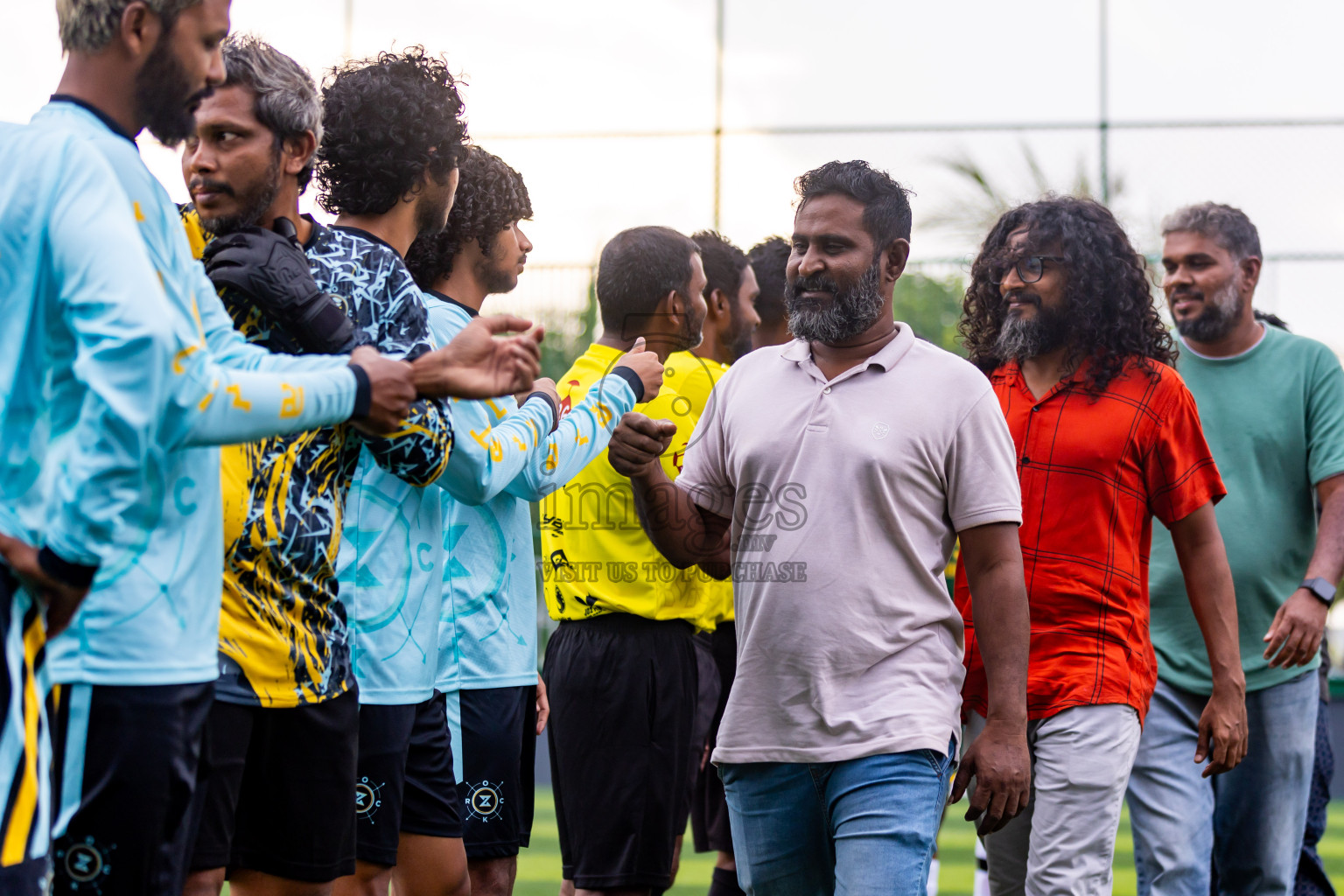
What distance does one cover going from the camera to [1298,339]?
445cm

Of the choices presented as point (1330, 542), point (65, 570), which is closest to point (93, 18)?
point (65, 570)

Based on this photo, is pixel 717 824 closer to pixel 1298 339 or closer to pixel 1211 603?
pixel 1211 603

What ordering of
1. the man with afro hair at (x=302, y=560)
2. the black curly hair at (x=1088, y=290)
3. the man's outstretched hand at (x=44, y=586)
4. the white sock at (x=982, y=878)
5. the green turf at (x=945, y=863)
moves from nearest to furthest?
the man's outstretched hand at (x=44, y=586)
the man with afro hair at (x=302, y=560)
the black curly hair at (x=1088, y=290)
the white sock at (x=982, y=878)
the green turf at (x=945, y=863)

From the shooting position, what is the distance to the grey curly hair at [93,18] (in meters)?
1.85

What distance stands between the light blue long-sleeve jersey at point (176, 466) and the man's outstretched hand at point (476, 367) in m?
0.16

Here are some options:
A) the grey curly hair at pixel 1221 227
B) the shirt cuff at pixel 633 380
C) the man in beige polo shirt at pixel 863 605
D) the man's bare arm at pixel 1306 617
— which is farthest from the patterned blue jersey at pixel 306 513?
the grey curly hair at pixel 1221 227

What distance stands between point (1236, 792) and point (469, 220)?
295 cm

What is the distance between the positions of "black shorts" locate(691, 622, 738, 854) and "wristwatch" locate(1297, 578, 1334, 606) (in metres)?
1.88

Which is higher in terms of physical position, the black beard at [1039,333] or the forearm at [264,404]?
the black beard at [1039,333]

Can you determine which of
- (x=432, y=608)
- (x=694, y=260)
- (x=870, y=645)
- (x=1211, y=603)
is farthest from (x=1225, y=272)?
(x=432, y=608)

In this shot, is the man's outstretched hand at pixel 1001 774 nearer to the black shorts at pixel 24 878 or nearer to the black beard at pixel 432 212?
the black beard at pixel 432 212

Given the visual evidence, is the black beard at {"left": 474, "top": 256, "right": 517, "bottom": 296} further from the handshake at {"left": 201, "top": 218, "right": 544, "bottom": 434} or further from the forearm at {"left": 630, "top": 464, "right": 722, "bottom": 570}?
the handshake at {"left": 201, "top": 218, "right": 544, "bottom": 434}

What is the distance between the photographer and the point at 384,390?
2027 mm

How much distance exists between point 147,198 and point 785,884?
6.42ft
